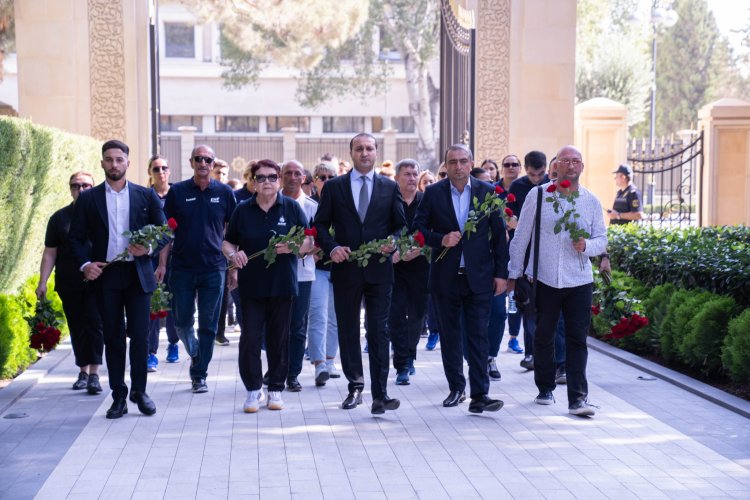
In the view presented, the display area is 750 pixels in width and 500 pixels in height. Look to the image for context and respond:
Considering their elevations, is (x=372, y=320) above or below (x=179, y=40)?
below

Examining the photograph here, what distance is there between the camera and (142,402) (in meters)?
7.74

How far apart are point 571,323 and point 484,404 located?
88 centimetres

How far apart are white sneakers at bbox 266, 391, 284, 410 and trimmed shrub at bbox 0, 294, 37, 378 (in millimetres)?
2753

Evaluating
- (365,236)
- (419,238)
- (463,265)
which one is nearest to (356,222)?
(365,236)

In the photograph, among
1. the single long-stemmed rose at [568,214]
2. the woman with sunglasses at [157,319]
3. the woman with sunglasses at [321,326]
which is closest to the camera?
the single long-stemmed rose at [568,214]

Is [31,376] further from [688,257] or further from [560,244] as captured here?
[688,257]

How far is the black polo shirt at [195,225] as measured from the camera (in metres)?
8.62

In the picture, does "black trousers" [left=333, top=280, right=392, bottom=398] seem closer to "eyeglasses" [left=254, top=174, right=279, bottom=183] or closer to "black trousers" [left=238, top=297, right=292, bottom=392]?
"black trousers" [left=238, top=297, right=292, bottom=392]

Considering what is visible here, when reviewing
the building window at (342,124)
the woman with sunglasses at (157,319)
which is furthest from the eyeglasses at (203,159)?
the building window at (342,124)

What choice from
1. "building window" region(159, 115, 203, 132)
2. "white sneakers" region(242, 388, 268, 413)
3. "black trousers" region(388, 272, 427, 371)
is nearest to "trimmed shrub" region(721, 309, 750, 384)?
"black trousers" region(388, 272, 427, 371)

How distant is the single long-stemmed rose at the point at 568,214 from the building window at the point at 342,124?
57725mm

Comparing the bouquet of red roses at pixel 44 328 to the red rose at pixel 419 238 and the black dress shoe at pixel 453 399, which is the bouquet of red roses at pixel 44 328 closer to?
the red rose at pixel 419 238

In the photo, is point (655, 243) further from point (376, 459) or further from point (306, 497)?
point (306, 497)

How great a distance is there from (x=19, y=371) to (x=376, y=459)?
4.73 m
